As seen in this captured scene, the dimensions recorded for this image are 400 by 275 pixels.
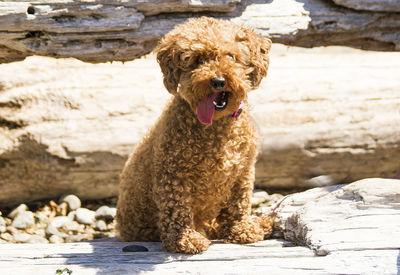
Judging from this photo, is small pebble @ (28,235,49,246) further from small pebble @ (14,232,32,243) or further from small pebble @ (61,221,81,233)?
small pebble @ (61,221,81,233)

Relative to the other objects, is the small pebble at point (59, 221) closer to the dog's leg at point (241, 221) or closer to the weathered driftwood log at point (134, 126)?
the weathered driftwood log at point (134, 126)

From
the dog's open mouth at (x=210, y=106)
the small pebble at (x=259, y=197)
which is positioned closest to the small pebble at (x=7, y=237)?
the small pebble at (x=259, y=197)

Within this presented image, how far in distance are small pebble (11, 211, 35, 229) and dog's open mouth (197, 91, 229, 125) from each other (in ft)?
8.66

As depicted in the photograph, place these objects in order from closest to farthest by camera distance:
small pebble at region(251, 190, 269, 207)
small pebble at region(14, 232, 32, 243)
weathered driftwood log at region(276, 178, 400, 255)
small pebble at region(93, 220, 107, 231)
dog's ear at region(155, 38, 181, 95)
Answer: weathered driftwood log at region(276, 178, 400, 255) → dog's ear at region(155, 38, 181, 95) → small pebble at region(14, 232, 32, 243) → small pebble at region(93, 220, 107, 231) → small pebble at region(251, 190, 269, 207)

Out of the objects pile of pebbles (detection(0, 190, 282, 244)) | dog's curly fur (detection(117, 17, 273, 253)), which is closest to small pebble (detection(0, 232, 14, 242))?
pile of pebbles (detection(0, 190, 282, 244))

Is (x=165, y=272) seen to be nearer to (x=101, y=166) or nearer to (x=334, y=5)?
(x=101, y=166)

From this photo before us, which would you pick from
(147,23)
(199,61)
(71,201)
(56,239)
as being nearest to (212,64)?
(199,61)

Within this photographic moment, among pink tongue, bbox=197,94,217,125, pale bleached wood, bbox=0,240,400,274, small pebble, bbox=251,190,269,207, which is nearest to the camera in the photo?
pale bleached wood, bbox=0,240,400,274

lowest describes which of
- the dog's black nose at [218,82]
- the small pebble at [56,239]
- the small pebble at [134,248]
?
the small pebble at [56,239]

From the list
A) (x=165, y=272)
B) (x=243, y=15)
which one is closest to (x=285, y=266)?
(x=165, y=272)

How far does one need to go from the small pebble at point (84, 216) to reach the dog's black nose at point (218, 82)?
269 cm

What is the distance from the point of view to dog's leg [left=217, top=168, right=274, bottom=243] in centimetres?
431

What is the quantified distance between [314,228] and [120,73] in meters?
3.13

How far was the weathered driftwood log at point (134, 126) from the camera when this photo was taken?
18.8 ft
